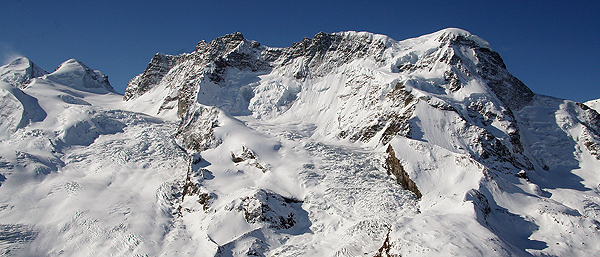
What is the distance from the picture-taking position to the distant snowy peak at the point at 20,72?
80062 mm

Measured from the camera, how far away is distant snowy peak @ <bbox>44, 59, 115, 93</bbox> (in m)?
78.1

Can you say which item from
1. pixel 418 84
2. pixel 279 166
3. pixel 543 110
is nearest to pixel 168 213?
pixel 279 166

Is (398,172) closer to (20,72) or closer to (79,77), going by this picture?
(79,77)

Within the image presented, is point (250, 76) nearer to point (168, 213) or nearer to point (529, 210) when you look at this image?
point (168, 213)

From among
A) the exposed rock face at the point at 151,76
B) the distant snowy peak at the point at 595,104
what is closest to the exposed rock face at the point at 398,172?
the distant snowy peak at the point at 595,104

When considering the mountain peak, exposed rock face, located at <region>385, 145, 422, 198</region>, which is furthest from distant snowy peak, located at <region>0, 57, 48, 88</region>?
the mountain peak

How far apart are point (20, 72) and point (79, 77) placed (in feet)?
47.5

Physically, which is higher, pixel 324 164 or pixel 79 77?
pixel 79 77

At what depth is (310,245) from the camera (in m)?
27.3

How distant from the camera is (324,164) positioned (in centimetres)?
3744

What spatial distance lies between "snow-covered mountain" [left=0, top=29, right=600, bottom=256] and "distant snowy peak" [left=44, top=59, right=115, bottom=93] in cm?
1209

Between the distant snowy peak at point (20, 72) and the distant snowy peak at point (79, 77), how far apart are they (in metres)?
6.25

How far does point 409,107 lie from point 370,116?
5.44m

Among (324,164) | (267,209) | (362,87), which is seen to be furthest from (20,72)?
(267,209)
